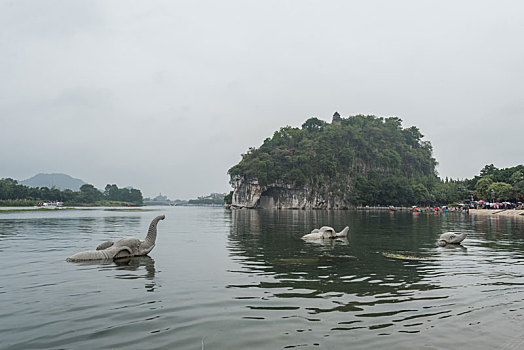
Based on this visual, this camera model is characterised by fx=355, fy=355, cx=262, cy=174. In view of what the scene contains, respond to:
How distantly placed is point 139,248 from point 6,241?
11385mm

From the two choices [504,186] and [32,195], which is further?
[32,195]

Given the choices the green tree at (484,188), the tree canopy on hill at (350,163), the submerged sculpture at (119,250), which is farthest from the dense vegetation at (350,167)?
the submerged sculpture at (119,250)

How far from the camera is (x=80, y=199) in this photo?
146750mm

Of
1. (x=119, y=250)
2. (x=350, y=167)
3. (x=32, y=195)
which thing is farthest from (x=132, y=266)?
(x=32, y=195)

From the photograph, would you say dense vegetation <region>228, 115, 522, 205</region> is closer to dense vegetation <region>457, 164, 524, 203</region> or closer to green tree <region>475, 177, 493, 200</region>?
dense vegetation <region>457, 164, 524, 203</region>

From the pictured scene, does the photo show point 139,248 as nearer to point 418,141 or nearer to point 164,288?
point 164,288

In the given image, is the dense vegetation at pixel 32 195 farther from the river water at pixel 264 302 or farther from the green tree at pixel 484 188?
the green tree at pixel 484 188

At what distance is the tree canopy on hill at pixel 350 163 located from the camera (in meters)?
123

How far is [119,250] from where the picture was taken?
46.6 ft

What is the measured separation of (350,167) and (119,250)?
122172 millimetres

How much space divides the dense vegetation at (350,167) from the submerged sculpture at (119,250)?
106988 millimetres

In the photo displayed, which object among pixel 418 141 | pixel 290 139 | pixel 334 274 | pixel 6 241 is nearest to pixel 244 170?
pixel 290 139

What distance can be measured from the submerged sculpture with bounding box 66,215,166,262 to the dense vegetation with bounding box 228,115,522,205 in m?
107

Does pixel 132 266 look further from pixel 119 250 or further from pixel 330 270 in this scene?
pixel 330 270
